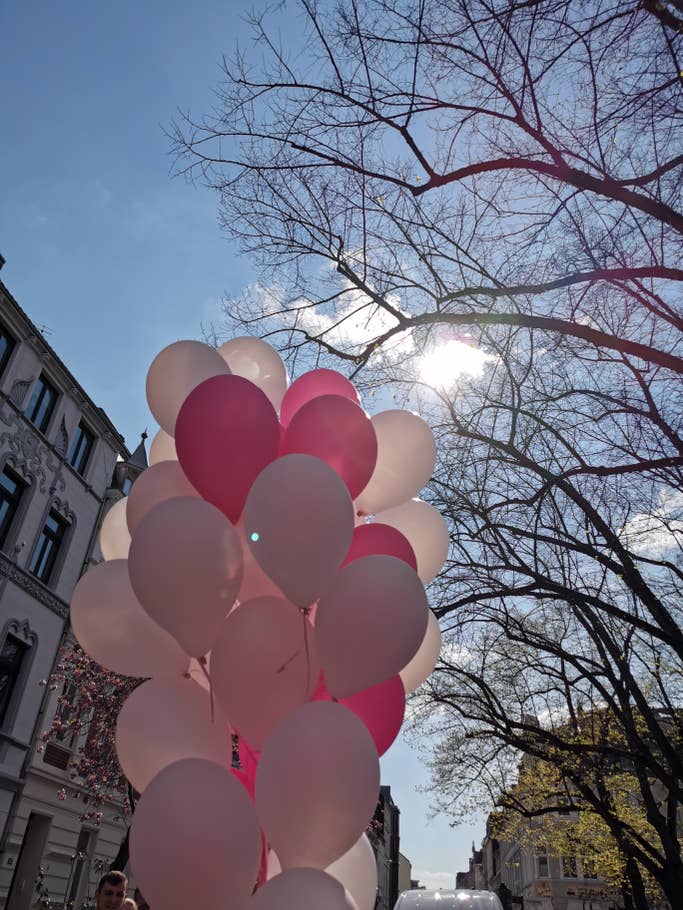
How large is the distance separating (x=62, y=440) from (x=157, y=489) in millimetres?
14274

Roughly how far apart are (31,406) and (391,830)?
64.5 metres

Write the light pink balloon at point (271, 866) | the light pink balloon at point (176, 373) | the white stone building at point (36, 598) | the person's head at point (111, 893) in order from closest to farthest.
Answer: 1. the light pink balloon at point (271, 866)
2. the light pink balloon at point (176, 373)
3. the person's head at point (111, 893)
4. the white stone building at point (36, 598)

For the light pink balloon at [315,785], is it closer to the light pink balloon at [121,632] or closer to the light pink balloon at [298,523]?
the light pink balloon at [298,523]

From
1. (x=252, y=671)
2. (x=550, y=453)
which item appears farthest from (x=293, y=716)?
(x=550, y=453)

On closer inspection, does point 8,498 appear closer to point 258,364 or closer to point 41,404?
point 41,404

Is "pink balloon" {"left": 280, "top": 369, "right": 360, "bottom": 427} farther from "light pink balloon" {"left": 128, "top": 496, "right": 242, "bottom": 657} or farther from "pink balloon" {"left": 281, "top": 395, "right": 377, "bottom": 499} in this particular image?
"light pink balloon" {"left": 128, "top": 496, "right": 242, "bottom": 657}

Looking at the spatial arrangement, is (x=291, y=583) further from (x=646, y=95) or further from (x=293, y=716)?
(x=646, y=95)

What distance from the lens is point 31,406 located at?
14.5 meters

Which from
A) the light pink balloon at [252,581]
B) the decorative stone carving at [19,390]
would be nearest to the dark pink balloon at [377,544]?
the light pink balloon at [252,581]

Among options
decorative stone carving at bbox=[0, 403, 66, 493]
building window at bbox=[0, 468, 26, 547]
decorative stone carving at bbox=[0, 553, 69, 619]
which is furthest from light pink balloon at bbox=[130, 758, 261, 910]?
building window at bbox=[0, 468, 26, 547]

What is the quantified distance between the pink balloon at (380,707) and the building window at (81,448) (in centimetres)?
1523

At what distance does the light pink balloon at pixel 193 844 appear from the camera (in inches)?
71.6

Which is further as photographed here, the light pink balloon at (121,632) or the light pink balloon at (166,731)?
the light pink balloon at (121,632)

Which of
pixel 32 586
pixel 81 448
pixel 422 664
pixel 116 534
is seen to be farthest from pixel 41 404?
pixel 422 664
